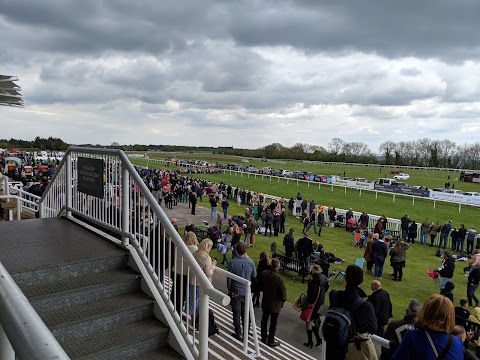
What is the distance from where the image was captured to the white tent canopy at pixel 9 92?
9.12m

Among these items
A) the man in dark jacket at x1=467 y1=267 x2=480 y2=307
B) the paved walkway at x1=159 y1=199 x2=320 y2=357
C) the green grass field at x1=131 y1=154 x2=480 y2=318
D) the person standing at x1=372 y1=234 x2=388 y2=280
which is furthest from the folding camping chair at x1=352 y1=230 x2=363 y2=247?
the paved walkway at x1=159 y1=199 x2=320 y2=357

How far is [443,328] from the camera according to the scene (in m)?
2.69

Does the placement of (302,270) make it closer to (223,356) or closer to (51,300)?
(223,356)

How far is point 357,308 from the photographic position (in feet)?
13.0

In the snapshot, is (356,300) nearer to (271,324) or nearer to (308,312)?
(271,324)

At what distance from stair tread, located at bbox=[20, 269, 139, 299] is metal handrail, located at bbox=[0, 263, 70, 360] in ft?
8.00

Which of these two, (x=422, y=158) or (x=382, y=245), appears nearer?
(x=382, y=245)

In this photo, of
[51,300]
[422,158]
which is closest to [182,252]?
[51,300]

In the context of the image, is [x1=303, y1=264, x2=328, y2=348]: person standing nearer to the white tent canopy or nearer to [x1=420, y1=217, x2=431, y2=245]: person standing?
the white tent canopy

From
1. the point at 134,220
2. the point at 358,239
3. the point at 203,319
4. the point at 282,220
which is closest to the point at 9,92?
the point at 134,220

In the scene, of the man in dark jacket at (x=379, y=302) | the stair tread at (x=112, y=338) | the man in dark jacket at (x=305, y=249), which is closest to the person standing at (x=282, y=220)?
the man in dark jacket at (x=305, y=249)

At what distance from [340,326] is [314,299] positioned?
290 cm

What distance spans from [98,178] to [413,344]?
13.2ft

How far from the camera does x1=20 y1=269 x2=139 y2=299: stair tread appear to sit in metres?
3.38
